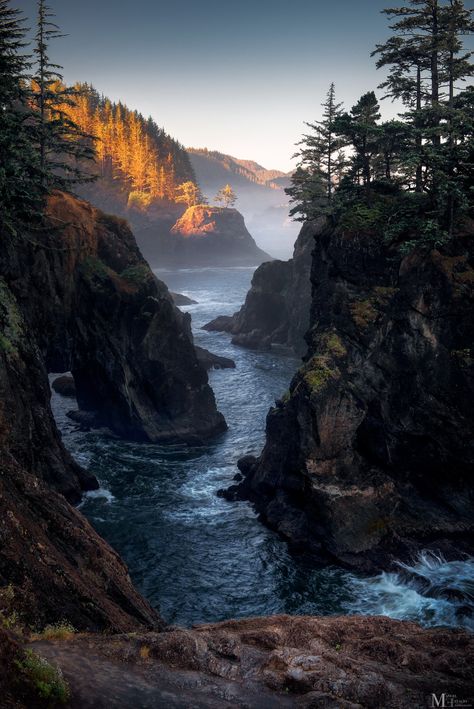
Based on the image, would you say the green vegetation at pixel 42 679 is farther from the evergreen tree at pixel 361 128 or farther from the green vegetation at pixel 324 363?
the evergreen tree at pixel 361 128

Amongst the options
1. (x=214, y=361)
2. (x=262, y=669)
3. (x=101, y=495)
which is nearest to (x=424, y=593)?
(x=262, y=669)

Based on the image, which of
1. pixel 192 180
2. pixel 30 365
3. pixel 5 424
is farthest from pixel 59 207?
pixel 192 180

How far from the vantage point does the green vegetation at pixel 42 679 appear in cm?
1016

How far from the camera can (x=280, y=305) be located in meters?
81.2

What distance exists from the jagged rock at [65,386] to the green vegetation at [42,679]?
47983mm

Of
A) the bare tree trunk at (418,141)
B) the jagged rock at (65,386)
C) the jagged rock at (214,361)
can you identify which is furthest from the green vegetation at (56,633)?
the jagged rock at (214,361)

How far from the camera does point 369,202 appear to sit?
38.3 meters

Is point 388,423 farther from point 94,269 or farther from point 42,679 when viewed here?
point 42,679

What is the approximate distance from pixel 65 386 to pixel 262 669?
48.3m

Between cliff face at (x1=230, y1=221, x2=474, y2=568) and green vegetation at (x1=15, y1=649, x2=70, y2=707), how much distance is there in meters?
22.5

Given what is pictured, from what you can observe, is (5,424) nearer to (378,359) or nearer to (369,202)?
(378,359)

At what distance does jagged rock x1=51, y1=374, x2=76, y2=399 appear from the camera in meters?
57.2

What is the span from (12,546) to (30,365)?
17989 millimetres

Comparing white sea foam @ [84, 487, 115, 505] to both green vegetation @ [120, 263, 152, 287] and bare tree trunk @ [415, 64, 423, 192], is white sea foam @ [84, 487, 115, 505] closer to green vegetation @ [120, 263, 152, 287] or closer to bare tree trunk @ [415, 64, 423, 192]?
green vegetation @ [120, 263, 152, 287]
